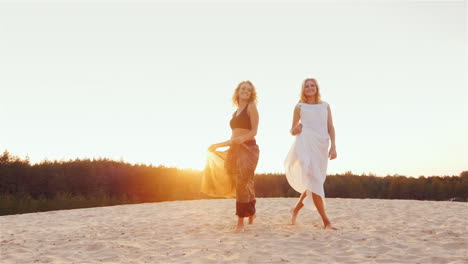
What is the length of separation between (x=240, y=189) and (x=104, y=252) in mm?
2120

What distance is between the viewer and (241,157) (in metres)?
6.20

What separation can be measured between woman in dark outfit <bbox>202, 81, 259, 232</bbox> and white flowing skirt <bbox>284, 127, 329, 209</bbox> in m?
0.74

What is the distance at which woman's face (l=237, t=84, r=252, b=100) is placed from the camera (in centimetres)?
629

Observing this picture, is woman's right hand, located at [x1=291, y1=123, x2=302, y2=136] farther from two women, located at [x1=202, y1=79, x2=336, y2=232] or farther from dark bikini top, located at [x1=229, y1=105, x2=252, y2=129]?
dark bikini top, located at [x1=229, y1=105, x2=252, y2=129]

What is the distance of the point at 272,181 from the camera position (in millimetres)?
19094

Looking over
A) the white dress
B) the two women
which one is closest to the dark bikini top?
the two women

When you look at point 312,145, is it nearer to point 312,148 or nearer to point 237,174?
point 312,148

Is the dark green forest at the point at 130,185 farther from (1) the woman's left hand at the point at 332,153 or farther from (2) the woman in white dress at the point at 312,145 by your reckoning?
(1) the woman's left hand at the point at 332,153

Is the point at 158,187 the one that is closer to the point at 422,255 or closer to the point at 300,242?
the point at 300,242

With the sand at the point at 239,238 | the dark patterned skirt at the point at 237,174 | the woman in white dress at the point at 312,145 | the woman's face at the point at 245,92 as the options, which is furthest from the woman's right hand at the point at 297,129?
the sand at the point at 239,238

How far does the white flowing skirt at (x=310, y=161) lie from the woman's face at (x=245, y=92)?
3.47ft

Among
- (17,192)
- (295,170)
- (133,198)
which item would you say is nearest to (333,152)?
(295,170)

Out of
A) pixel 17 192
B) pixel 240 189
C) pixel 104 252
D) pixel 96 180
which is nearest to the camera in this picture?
pixel 104 252

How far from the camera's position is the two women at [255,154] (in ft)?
20.4
